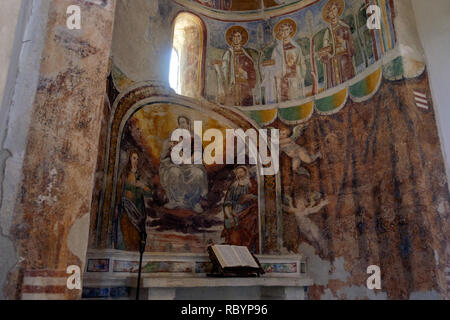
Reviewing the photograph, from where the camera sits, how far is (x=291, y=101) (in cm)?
850

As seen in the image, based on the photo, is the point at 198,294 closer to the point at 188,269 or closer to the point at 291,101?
the point at 188,269

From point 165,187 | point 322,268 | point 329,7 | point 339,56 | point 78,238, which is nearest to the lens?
point 78,238

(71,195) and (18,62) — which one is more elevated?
(18,62)

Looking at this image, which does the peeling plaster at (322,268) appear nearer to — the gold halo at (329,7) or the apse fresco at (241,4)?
the gold halo at (329,7)

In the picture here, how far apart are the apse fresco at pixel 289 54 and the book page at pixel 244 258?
363cm

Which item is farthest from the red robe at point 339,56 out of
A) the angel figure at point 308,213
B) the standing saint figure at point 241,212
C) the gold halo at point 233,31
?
the standing saint figure at point 241,212

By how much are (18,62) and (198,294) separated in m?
4.34

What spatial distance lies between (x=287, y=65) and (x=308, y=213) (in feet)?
11.5

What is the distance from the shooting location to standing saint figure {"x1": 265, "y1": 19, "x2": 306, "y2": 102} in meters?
8.58

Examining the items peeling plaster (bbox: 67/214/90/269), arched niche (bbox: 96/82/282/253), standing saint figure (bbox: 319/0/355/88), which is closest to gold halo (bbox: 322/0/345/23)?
standing saint figure (bbox: 319/0/355/88)

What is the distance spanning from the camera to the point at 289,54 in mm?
8891

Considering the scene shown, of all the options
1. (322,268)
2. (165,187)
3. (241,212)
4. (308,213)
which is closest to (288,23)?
Answer: (308,213)

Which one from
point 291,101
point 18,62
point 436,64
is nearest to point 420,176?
point 436,64

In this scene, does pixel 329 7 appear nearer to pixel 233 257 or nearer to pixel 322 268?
pixel 322 268
